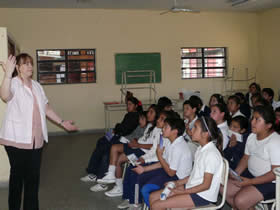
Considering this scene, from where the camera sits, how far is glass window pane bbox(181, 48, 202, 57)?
8173 millimetres

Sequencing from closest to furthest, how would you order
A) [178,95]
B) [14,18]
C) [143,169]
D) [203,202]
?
[203,202], [143,169], [14,18], [178,95]

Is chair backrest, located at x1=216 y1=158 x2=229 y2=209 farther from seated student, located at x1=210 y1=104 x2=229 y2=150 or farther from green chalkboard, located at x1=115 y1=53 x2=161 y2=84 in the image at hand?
green chalkboard, located at x1=115 y1=53 x2=161 y2=84

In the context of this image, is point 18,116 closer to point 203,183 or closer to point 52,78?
point 203,183

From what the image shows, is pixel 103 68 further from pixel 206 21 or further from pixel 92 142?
pixel 206 21

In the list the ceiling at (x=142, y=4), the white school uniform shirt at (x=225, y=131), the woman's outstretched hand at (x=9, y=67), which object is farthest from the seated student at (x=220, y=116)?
the ceiling at (x=142, y=4)

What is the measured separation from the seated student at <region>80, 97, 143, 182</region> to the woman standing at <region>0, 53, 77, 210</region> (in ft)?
4.57

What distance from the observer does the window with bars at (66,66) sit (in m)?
7.38

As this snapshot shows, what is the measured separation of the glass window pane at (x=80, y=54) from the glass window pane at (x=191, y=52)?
2.34m

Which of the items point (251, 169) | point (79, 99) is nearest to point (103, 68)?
point (79, 99)

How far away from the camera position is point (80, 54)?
7539 millimetres

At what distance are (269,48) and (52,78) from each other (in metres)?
5.68

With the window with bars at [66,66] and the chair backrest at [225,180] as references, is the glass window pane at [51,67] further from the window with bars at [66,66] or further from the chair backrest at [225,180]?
the chair backrest at [225,180]

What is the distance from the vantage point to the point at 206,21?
26.9 feet

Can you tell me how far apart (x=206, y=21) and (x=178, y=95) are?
2.08m
